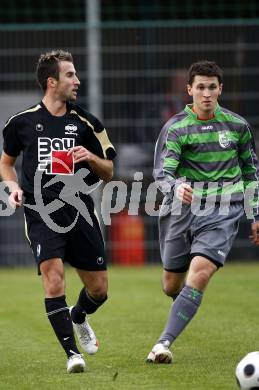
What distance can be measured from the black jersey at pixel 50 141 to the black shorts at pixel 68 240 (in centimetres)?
16

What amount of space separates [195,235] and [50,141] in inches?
46.7

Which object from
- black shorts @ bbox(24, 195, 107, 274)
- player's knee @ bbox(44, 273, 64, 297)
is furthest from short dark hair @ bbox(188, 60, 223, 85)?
player's knee @ bbox(44, 273, 64, 297)

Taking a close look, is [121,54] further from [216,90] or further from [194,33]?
[216,90]

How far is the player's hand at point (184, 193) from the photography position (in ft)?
24.6

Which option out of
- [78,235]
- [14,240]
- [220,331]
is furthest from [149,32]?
[78,235]

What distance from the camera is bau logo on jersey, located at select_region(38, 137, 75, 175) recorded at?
7.67 meters

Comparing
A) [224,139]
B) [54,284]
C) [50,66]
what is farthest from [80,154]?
[224,139]

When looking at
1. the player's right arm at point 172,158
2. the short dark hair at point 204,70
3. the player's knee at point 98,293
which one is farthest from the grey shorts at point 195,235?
the short dark hair at point 204,70

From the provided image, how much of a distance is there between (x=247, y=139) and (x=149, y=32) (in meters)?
7.59

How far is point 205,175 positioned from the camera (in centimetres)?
802

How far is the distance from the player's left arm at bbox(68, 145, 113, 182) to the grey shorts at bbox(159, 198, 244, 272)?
64 centimetres

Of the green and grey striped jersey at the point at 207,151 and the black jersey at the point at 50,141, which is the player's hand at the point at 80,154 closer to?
the black jersey at the point at 50,141

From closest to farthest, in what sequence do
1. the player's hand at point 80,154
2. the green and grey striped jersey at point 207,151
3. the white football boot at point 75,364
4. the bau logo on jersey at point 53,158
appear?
the white football boot at point 75,364, the player's hand at point 80,154, the bau logo on jersey at point 53,158, the green and grey striped jersey at point 207,151

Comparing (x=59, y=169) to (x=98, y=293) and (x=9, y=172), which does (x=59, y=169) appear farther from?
(x=98, y=293)
